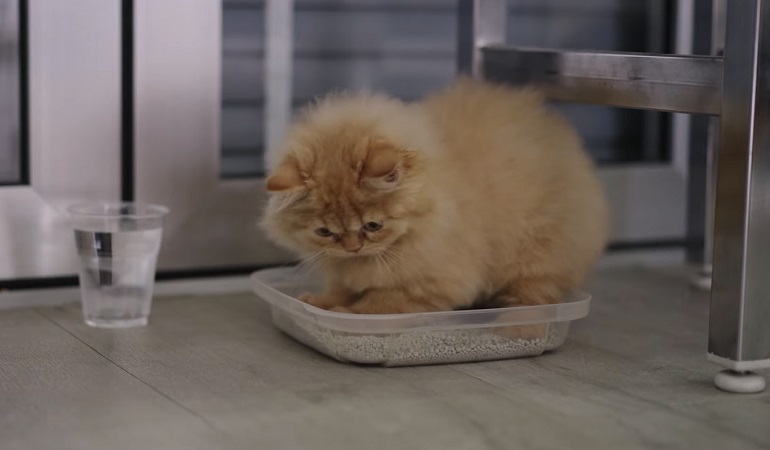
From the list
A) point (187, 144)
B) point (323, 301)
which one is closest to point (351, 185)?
point (323, 301)

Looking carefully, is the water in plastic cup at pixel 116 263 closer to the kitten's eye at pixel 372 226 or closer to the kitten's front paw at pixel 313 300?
the kitten's front paw at pixel 313 300

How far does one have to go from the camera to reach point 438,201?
1528 millimetres

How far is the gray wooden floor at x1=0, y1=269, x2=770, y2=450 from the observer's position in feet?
4.08

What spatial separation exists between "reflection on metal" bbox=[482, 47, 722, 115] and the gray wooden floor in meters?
0.37

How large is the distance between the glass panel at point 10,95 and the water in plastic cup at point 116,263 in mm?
193

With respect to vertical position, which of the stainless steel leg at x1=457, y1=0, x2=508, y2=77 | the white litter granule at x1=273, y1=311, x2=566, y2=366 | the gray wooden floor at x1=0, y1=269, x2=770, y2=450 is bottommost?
the gray wooden floor at x1=0, y1=269, x2=770, y2=450

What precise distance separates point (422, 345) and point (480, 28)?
764 millimetres

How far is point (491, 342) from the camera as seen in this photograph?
1562mm

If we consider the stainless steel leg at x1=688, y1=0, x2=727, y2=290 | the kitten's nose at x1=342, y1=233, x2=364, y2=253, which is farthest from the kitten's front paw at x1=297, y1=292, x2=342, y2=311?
the stainless steel leg at x1=688, y1=0, x2=727, y2=290

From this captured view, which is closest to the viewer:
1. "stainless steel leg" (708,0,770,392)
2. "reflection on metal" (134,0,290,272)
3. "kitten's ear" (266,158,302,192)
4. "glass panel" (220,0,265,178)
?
"stainless steel leg" (708,0,770,392)

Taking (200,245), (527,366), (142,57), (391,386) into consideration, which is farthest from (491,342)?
(142,57)

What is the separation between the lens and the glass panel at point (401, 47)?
207 centimetres

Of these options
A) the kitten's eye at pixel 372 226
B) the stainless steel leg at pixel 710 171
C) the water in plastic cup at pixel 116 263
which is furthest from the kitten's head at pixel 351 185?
the stainless steel leg at pixel 710 171

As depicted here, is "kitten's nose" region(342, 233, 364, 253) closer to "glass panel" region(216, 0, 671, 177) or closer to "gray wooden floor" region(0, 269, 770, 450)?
"gray wooden floor" region(0, 269, 770, 450)
